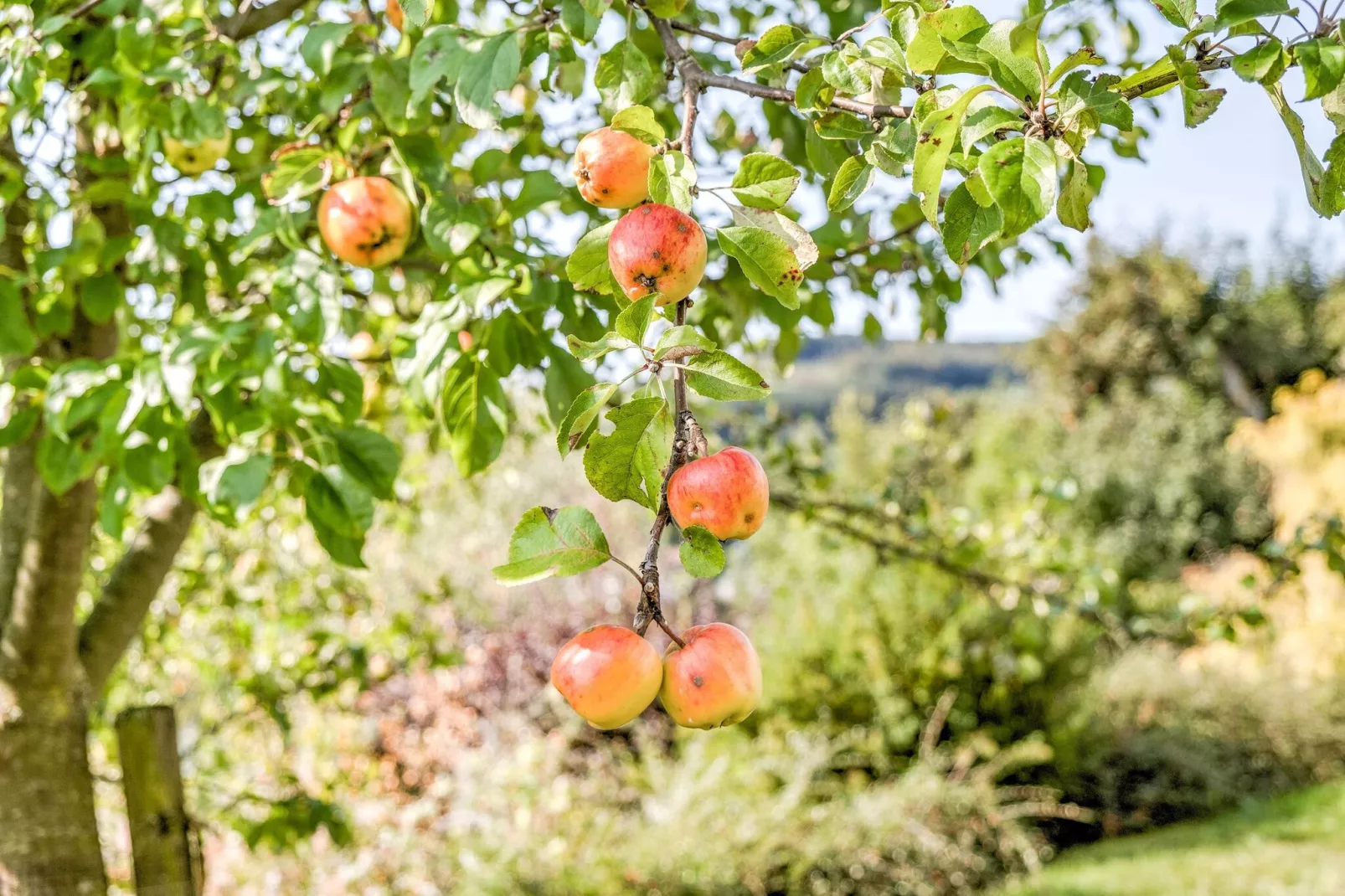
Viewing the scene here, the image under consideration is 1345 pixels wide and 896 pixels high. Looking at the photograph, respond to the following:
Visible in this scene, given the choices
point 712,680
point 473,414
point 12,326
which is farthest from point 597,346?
Answer: point 12,326

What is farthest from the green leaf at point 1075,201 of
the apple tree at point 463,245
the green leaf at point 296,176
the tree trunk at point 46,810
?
the tree trunk at point 46,810

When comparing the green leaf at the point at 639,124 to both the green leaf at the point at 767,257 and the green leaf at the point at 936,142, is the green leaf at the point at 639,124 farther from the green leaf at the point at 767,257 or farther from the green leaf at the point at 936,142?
the green leaf at the point at 936,142

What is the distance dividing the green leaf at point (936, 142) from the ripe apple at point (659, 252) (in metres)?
0.15

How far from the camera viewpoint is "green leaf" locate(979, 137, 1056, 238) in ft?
2.06

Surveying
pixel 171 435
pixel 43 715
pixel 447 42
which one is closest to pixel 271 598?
pixel 43 715

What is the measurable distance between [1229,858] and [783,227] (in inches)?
220

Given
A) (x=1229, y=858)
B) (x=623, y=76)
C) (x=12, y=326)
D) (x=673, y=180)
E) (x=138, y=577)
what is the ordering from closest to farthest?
(x=673, y=180) → (x=623, y=76) → (x=12, y=326) → (x=138, y=577) → (x=1229, y=858)

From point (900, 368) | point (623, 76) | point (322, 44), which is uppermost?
point (900, 368)

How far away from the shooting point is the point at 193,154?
165 centimetres

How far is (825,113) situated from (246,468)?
77cm

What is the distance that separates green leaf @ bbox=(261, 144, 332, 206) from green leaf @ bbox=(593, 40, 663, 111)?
0.54 metres

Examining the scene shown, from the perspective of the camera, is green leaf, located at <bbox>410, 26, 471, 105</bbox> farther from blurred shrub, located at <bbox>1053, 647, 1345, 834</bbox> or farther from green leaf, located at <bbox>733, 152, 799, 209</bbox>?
blurred shrub, located at <bbox>1053, 647, 1345, 834</bbox>

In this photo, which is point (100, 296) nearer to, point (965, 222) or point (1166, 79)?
point (965, 222)

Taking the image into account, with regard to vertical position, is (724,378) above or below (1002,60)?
below
